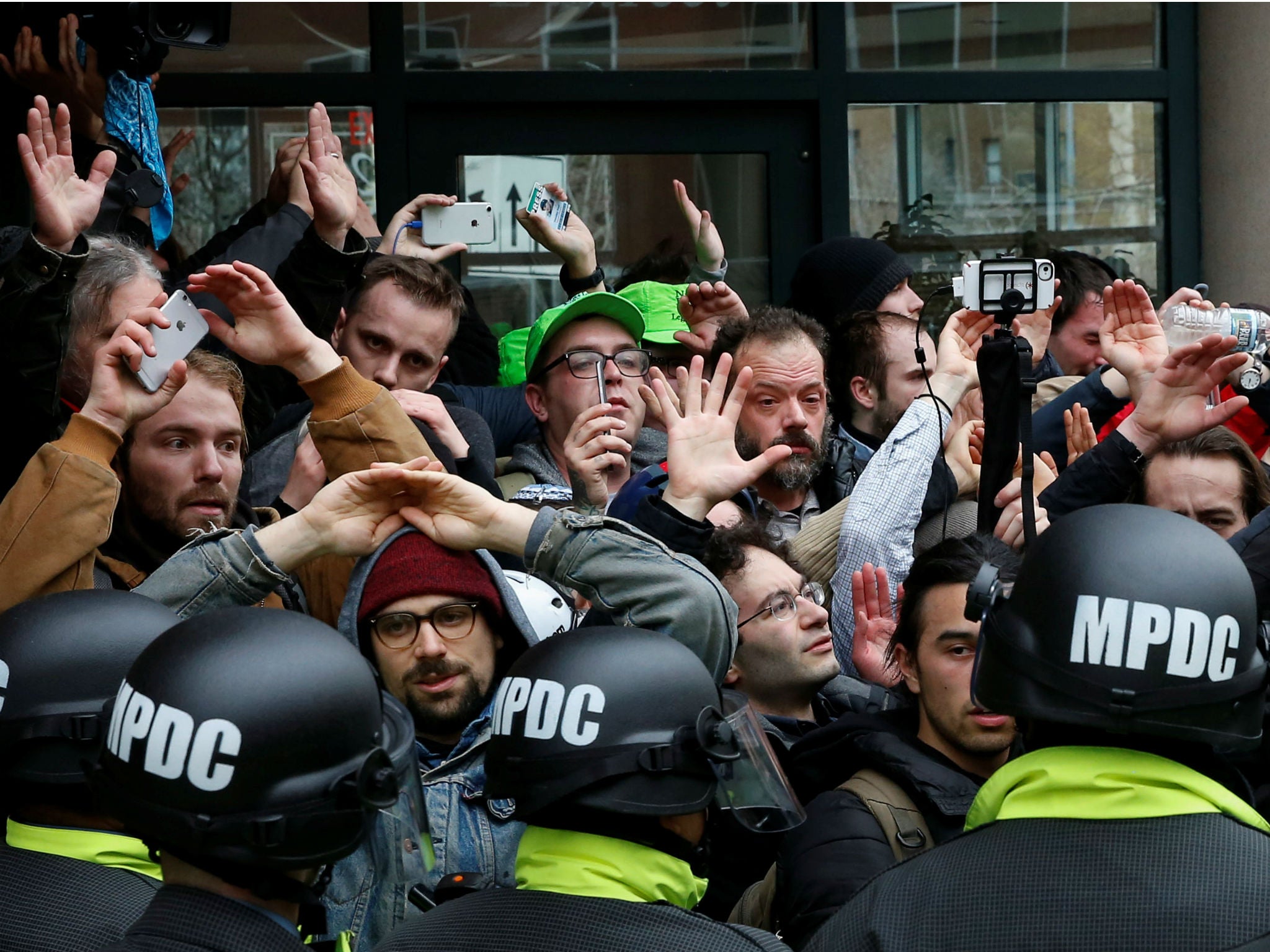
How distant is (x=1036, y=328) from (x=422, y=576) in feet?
7.12

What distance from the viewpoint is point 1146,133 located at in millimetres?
7273

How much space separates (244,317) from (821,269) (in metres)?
2.63

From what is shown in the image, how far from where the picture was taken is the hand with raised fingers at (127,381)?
133 inches

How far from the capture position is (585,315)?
484 cm

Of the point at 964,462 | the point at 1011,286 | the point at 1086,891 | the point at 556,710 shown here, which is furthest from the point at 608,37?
the point at 1086,891

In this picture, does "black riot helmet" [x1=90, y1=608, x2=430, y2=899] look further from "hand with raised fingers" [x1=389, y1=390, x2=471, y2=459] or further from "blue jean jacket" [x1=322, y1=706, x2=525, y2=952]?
"hand with raised fingers" [x1=389, y1=390, x2=471, y2=459]

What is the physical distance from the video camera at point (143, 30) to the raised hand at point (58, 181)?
0.69 m

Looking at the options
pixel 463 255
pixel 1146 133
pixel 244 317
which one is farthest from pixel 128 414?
pixel 1146 133

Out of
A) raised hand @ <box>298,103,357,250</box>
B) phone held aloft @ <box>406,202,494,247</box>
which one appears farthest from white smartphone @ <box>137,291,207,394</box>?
phone held aloft @ <box>406,202,494,247</box>

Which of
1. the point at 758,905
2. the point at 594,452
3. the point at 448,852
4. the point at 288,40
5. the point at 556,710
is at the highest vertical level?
the point at 288,40

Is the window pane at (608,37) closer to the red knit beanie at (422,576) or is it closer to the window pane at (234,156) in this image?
the window pane at (234,156)

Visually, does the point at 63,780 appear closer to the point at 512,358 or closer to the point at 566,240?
the point at 566,240

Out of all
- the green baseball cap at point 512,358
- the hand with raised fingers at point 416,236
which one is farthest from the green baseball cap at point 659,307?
the hand with raised fingers at point 416,236

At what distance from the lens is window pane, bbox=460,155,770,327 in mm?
6715
